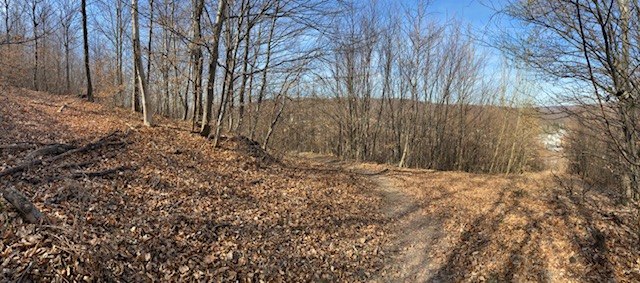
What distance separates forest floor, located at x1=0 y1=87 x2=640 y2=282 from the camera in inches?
158

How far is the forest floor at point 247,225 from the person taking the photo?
4.02m

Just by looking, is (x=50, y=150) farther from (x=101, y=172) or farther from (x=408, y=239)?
(x=408, y=239)

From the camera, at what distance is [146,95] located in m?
10.7

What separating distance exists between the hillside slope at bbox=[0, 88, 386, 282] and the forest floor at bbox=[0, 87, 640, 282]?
2 cm

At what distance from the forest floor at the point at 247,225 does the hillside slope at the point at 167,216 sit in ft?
0.07

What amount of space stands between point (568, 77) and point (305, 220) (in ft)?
17.0

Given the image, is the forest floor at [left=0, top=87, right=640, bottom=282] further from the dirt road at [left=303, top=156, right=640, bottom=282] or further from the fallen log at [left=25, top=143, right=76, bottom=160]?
the fallen log at [left=25, top=143, right=76, bottom=160]

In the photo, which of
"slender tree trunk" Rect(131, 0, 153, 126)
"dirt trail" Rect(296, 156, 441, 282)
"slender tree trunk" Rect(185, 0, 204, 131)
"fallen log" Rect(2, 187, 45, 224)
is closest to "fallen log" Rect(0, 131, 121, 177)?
"fallen log" Rect(2, 187, 45, 224)

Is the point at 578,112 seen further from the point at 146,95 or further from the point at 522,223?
the point at 146,95

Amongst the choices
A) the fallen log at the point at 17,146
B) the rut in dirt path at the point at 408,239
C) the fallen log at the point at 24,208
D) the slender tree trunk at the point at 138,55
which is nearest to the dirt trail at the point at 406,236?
the rut in dirt path at the point at 408,239

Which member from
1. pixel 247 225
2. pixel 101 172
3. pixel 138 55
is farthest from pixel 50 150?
pixel 138 55

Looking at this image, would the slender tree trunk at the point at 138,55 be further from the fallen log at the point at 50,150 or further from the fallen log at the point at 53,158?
the fallen log at the point at 50,150

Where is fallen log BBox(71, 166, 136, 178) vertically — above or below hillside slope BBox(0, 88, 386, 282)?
above

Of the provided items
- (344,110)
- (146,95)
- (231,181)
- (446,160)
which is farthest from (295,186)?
(446,160)
